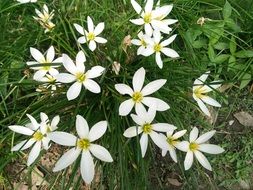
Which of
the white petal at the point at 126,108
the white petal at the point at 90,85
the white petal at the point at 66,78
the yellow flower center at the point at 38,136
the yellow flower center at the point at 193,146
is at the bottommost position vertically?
the yellow flower center at the point at 193,146

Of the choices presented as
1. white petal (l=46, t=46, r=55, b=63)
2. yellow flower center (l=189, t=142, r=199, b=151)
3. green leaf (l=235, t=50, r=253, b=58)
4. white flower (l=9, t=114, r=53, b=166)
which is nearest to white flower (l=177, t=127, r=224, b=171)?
yellow flower center (l=189, t=142, r=199, b=151)

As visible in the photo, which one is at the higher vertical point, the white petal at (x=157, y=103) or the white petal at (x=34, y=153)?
the white petal at (x=157, y=103)

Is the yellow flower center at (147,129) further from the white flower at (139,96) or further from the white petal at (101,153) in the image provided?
the white petal at (101,153)

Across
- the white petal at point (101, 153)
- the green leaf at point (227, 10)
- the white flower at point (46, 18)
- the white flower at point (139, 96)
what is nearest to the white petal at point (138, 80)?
the white flower at point (139, 96)

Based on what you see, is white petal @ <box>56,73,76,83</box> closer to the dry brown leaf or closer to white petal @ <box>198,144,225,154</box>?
white petal @ <box>198,144,225,154</box>

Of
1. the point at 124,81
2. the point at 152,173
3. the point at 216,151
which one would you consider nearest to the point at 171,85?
the point at 124,81

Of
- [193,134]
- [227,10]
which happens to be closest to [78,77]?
[193,134]
